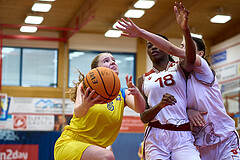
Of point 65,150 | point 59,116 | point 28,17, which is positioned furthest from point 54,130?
point 65,150

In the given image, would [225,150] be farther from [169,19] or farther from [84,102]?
[169,19]

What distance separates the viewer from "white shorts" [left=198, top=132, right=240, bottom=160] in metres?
3.98

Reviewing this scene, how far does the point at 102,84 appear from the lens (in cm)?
379

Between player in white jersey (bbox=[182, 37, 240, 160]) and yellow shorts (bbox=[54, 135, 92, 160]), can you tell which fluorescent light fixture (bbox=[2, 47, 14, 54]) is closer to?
yellow shorts (bbox=[54, 135, 92, 160])

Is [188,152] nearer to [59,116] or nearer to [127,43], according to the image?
[59,116]

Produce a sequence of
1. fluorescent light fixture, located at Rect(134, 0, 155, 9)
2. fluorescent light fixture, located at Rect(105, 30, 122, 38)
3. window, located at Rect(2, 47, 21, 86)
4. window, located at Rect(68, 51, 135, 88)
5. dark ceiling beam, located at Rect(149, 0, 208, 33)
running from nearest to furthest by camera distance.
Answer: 1. fluorescent light fixture, located at Rect(134, 0, 155, 9)
2. dark ceiling beam, located at Rect(149, 0, 208, 33)
3. window, located at Rect(2, 47, 21, 86)
4. fluorescent light fixture, located at Rect(105, 30, 122, 38)
5. window, located at Rect(68, 51, 135, 88)

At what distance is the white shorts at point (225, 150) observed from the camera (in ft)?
13.0

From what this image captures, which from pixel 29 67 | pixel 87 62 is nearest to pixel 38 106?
pixel 29 67

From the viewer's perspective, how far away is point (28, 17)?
554 inches

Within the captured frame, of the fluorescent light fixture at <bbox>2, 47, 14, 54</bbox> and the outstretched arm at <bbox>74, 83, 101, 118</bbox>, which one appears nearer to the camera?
the outstretched arm at <bbox>74, 83, 101, 118</bbox>

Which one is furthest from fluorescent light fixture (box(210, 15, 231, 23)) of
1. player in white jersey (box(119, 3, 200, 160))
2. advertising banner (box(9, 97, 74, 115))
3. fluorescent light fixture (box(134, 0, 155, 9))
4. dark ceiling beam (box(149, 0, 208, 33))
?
player in white jersey (box(119, 3, 200, 160))

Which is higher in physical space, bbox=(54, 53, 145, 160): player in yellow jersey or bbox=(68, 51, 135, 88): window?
bbox=(68, 51, 135, 88): window

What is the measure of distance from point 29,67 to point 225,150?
41.0 ft

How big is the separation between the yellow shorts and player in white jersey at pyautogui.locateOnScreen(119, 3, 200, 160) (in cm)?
70
